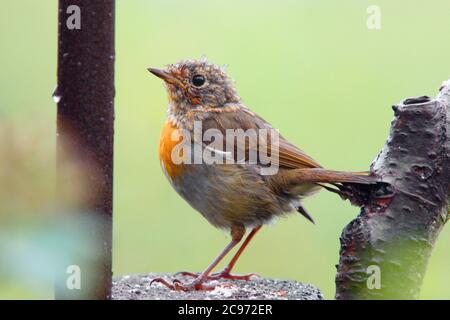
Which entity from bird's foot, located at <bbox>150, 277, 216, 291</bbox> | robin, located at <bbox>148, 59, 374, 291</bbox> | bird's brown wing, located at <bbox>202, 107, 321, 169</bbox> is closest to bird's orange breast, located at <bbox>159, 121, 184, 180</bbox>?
robin, located at <bbox>148, 59, 374, 291</bbox>

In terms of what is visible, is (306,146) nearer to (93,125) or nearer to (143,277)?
(143,277)

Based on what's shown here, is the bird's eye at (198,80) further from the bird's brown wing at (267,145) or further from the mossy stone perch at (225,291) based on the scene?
the mossy stone perch at (225,291)

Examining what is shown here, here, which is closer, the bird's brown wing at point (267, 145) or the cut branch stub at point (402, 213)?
the cut branch stub at point (402, 213)

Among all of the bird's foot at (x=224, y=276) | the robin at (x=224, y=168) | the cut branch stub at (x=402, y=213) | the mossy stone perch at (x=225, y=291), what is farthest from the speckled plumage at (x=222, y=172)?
the cut branch stub at (x=402, y=213)

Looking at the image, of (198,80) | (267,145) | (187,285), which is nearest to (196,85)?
(198,80)

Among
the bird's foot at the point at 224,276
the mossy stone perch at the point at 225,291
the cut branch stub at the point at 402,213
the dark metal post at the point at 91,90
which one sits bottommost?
the bird's foot at the point at 224,276
